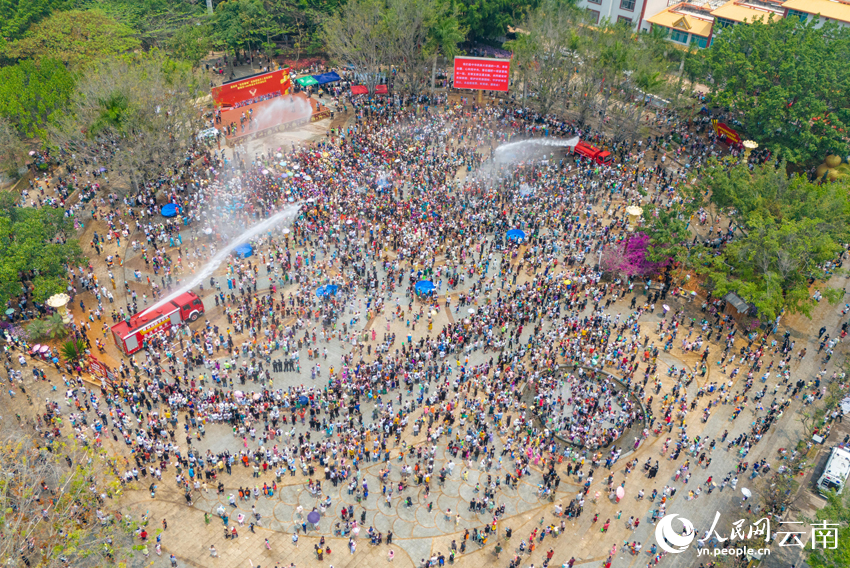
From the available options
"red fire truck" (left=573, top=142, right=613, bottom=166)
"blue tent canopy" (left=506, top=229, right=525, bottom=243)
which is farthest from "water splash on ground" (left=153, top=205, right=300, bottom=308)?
"red fire truck" (left=573, top=142, right=613, bottom=166)

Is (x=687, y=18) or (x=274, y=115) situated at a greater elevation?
(x=687, y=18)

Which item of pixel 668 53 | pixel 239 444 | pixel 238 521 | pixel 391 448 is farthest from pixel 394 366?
pixel 668 53

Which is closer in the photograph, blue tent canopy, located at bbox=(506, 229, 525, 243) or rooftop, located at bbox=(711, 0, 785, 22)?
blue tent canopy, located at bbox=(506, 229, 525, 243)

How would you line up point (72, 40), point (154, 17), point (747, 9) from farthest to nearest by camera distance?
point (154, 17)
point (747, 9)
point (72, 40)

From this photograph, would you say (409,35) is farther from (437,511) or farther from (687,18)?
(437,511)

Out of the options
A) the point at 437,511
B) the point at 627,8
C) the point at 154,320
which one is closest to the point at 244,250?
the point at 154,320

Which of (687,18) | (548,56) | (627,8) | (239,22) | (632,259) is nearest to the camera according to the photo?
(632,259)

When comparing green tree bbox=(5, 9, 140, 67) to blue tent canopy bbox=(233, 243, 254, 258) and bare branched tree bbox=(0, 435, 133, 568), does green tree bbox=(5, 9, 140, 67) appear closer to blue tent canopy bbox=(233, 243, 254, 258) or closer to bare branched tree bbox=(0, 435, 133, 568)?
blue tent canopy bbox=(233, 243, 254, 258)

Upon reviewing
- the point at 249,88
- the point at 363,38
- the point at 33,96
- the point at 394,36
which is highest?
the point at 394,36
